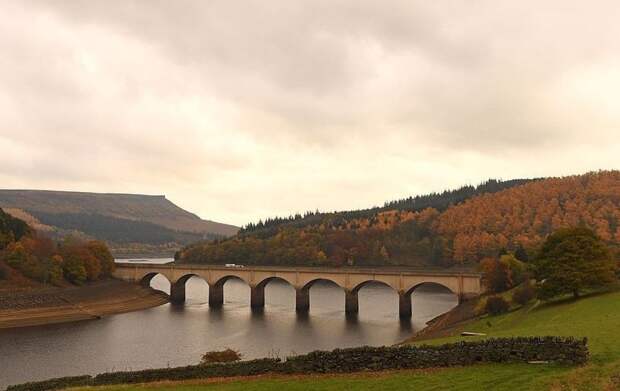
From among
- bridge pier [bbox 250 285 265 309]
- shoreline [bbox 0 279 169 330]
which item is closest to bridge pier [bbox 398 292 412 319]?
bridge pier [bbox 250 285 265 309]

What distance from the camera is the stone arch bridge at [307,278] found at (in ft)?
275

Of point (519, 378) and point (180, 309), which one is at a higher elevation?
point (519, 378)

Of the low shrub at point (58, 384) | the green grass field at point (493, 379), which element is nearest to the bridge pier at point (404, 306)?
the green grass field at point (493, 379)

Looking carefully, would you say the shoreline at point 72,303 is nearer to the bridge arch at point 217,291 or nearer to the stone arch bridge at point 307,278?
the stone arch bridge at point 307,278

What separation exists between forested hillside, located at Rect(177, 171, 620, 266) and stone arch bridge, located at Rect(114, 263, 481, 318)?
54.3 m

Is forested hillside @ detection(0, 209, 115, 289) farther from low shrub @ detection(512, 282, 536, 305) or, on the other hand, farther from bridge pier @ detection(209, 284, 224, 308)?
low shrub @ detection(512, 282, 536, 305)

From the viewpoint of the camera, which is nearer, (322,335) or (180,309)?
(322,335)

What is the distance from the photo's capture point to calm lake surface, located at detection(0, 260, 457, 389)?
5466 centimetres

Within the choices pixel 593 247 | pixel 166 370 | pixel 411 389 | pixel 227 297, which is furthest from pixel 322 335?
pixel 227 297

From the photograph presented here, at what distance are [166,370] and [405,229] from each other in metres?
165

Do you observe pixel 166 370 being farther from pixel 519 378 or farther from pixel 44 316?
pixel 44 316

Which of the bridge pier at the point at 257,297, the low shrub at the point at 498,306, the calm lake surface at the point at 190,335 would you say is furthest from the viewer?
the bridge pier at the point at 257,297

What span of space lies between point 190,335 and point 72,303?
3263cm

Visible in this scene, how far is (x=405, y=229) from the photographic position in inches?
7544
